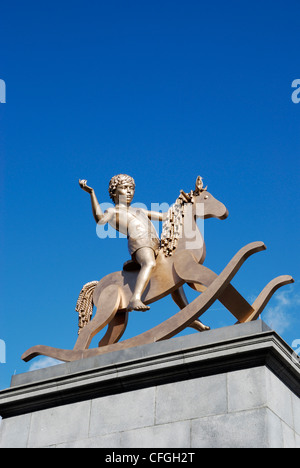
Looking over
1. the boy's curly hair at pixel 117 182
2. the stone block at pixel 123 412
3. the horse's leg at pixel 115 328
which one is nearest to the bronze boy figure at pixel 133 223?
the boy's curly hair at pixel 117 182

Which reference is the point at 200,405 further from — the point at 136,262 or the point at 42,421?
the point at 136,262

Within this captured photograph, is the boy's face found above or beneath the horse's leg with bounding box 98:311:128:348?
above

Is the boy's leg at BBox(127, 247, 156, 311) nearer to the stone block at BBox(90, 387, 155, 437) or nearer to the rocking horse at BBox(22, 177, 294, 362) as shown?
the rocking horse at BBox(22, 177, 294, 362)

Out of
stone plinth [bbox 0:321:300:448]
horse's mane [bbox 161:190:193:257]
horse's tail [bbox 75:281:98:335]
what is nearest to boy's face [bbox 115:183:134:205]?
horse's mane [bbox 161:190:193:257]

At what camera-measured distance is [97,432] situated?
331 inches

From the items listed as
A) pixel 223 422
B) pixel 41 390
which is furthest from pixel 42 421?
pixel 223 422

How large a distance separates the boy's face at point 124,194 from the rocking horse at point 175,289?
75 cm

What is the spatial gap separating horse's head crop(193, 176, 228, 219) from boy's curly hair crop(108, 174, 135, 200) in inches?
46.0

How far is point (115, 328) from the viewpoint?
10.6 meters

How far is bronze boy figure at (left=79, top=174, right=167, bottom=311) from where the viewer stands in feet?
33.4

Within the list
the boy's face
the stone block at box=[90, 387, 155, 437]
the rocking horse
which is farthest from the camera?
the boy's face

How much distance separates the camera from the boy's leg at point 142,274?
9.96m

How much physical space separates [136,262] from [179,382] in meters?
2.66
